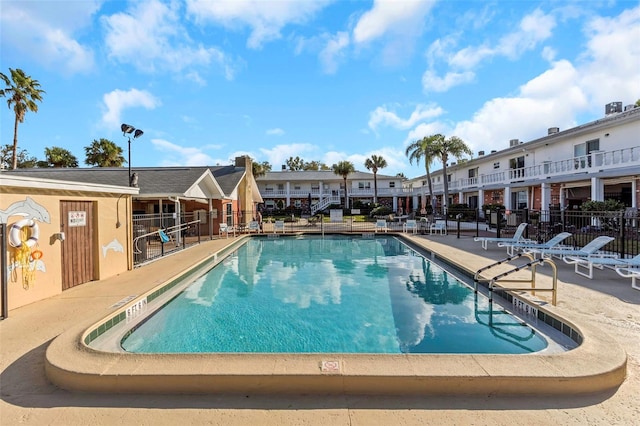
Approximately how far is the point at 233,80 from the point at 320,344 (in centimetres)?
1619

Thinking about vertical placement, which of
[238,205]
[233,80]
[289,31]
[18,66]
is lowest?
[238,205]

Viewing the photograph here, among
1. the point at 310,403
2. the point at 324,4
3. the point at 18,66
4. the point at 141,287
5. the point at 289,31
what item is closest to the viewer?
the point at 310,403

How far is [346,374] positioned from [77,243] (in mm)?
7863

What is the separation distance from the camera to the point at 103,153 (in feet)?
115

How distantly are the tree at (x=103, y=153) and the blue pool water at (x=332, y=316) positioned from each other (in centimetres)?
3000

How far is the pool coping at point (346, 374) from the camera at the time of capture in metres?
3.57

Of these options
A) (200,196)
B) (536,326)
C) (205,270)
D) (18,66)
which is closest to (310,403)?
(536,326)

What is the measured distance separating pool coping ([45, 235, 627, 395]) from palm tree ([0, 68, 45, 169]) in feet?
103

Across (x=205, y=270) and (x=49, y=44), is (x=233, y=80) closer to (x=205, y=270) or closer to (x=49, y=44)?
(x=49, y=44)

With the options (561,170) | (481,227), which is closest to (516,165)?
(561,170)

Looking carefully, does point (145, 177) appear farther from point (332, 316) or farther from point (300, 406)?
point (300, 406)

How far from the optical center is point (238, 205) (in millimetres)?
27812

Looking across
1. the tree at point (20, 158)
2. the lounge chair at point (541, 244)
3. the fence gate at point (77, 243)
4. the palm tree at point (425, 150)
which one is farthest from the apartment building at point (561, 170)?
the tree at point (20, 158)

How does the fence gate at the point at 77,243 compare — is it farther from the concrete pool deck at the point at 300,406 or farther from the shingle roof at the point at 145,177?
the shingle roof at the point at 145,177
